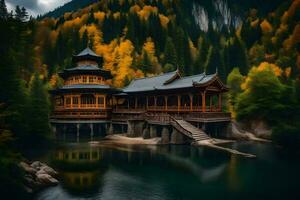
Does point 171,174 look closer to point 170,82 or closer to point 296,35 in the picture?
point 170,82

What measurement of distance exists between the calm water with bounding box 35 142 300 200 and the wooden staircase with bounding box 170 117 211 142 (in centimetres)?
207

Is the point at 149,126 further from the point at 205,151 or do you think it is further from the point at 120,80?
the point at 120,80

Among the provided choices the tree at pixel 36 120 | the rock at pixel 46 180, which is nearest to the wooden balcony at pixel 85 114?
the tree at pixel 36 120

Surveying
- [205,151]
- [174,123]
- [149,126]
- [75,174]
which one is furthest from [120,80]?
[75,174]

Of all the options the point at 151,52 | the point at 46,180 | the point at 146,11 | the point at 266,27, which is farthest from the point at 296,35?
the point at 46,180

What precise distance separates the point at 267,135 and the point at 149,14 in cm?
9056

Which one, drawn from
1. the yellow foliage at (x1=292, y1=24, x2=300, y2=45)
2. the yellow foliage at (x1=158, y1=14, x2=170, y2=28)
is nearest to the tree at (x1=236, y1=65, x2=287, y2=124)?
the yellow foliage at (x1=292, y1=24, x2=300, y2=45)

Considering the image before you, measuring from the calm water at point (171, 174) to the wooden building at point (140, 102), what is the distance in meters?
6.14

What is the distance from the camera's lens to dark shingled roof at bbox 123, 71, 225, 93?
39.5 m

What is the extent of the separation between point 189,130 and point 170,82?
12.5m

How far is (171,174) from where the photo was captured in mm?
22844

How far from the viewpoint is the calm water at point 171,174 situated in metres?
18.2

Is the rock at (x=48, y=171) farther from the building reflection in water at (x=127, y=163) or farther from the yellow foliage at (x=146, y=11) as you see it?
the yellow foliage at (x=146, y=11)

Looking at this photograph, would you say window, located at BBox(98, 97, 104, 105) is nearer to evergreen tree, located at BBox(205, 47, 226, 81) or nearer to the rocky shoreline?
the rocky shoreline
